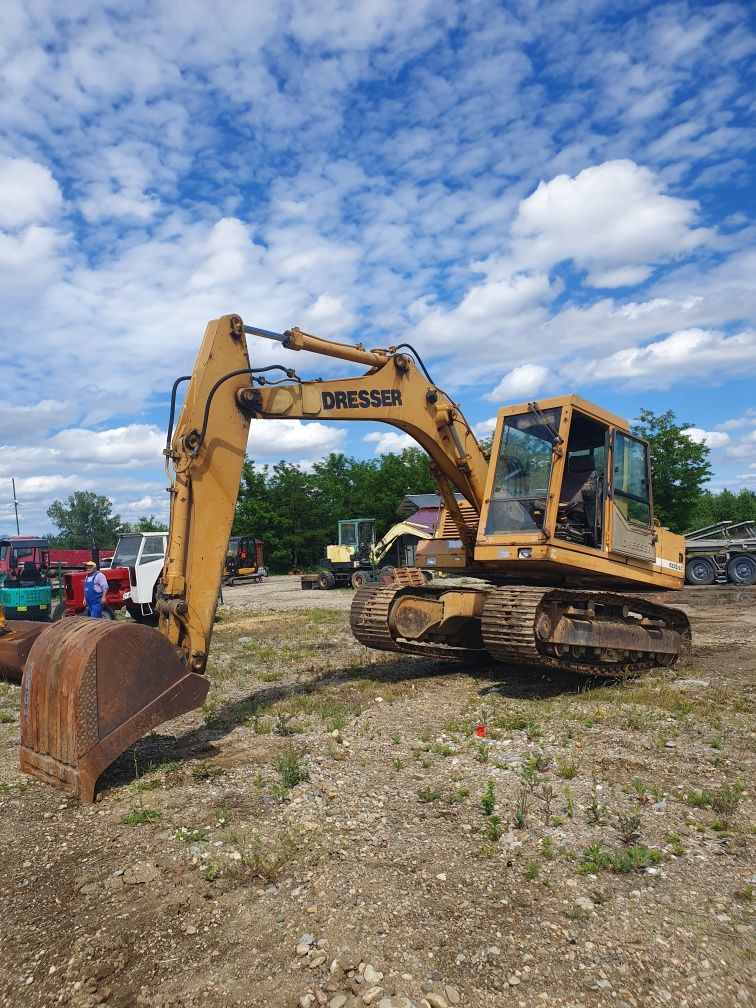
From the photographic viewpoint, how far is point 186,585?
6.32 metres

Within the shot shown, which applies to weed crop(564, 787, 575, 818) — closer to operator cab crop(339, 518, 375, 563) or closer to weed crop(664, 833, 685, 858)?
weed crop(664, 833, 685, 858)

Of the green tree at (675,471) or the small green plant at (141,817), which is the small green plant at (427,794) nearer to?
the small green plant at (141,817)

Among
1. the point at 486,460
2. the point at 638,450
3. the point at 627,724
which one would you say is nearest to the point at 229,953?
the point at 627,724

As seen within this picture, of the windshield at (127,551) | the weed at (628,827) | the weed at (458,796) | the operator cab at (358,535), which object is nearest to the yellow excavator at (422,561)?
the weed at (458,796)

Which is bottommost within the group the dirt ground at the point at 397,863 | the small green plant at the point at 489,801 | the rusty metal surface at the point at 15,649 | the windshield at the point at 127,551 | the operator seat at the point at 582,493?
the dirt ground at the point at 397,863

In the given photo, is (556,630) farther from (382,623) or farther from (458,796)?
(458,796)

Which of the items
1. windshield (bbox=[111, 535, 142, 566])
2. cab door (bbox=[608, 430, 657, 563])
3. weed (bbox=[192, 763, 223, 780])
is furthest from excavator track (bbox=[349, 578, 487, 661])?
windshield (bbox=[111, 535, 142, 566])

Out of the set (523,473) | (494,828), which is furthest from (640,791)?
(523,473)

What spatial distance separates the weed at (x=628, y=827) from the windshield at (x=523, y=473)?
159 inches

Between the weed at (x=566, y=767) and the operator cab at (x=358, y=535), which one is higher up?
the operator cab at (x=358, y=535)

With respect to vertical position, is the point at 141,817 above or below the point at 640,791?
below

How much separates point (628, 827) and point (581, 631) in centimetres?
394

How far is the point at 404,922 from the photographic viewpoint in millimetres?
3625

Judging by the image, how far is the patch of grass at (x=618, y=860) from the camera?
4.11 meters
